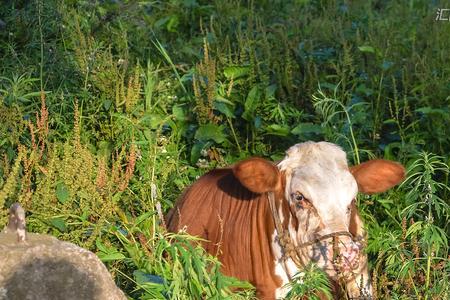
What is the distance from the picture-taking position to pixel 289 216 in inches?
256

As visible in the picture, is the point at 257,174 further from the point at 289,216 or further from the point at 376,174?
the point at 376,174

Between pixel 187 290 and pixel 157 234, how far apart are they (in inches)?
19.7

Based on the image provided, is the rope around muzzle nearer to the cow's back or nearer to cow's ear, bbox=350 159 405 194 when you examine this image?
the cow's back

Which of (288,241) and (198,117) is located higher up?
(288,241)

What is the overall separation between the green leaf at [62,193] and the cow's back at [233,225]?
0.57 metres

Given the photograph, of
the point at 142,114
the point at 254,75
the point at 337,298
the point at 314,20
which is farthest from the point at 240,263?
the point at 314,20

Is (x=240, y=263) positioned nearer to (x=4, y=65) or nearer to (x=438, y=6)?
(x=4, y=65)

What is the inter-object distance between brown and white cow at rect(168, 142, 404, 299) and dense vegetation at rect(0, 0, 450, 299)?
175 millimetres

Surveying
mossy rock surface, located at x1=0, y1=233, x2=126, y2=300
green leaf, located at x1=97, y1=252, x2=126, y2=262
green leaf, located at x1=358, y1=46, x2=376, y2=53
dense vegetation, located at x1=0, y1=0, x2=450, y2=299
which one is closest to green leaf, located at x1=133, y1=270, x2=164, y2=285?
dense vegetation, located at x1=0, y1=0, x2=450, y2=299

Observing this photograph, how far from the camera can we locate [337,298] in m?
6.48

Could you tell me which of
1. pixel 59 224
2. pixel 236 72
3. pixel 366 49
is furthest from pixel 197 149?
pixel 59 224

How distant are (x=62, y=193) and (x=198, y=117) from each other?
2.36 meters

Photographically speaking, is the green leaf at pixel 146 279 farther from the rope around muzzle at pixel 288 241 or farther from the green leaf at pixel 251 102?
the green leaf at pixel 251 102

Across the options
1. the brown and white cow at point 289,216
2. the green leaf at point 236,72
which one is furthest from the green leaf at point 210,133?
the brown and white cow at point 289,216
